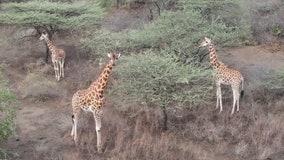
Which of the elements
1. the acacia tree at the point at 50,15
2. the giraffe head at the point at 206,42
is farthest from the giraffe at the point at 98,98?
the acacia tree at the point at 50,15

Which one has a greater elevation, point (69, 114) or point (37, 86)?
point (37, 86)

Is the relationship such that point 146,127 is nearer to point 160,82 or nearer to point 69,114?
point 160,82

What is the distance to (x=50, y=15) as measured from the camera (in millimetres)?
16188

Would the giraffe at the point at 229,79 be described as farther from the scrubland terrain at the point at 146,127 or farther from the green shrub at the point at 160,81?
the green shrub at the point at 160,81

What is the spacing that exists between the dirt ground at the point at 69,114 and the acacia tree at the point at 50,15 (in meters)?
1.37

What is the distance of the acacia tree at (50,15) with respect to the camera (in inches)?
635

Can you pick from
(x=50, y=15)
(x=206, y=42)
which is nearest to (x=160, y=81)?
(x=206, y=42)

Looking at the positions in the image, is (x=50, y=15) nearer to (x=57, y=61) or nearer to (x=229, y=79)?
(x=57, y=61)

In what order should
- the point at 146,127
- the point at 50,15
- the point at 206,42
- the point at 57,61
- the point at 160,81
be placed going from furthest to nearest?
the point at 50,15
the point at 57,61
the point at 206,42
the point at 146,127
the point at 160,81

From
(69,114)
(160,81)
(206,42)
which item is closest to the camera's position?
(160,81)

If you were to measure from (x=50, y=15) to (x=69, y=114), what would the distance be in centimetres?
497

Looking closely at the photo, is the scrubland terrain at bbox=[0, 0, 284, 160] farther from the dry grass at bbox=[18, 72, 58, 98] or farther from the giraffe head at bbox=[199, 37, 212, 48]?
the giraffe head at bbox=[199, 37, 212, 48]

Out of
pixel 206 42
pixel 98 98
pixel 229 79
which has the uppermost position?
pixel 206 42

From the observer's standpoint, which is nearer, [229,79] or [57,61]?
[229,79]
